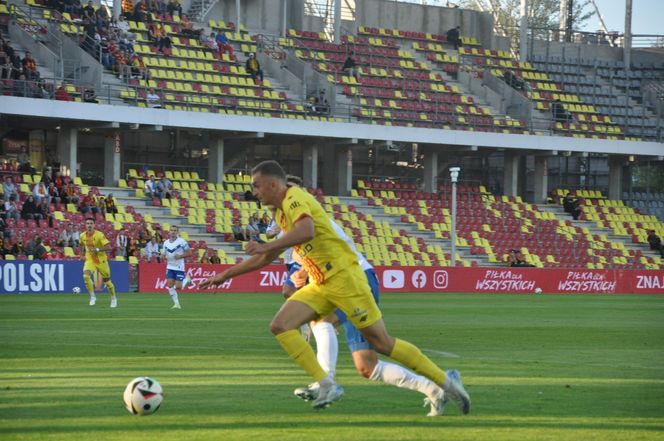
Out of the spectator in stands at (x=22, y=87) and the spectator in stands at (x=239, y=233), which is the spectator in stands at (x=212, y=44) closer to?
the spectator in stands at (x=239, y=233)

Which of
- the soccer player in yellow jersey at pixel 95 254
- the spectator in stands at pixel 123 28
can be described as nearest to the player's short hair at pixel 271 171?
the soccer player in yellow jersey at pixel 95 254

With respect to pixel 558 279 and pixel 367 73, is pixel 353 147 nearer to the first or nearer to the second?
pixel 367 73

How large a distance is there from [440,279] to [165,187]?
39.4 ft

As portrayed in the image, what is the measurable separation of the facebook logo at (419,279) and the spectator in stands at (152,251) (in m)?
9.36

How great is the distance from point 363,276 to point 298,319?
0.67 meters

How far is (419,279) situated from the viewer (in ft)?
145

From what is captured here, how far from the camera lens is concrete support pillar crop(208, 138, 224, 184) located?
53469 millimetres

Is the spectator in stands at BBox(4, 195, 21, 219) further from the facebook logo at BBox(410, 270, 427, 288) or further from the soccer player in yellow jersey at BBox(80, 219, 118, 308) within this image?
the facebook logo at BBox(410, 270, 427, 288)

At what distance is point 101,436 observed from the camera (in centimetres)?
893

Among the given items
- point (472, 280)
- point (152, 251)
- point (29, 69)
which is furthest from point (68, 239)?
point (472, 280)

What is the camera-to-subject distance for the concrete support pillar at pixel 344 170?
5778cm

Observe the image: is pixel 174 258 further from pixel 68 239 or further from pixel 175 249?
pixel 68 239

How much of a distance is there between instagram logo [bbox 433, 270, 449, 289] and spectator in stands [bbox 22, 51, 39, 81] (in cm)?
1685

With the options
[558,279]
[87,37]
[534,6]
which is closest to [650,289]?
[558,279]
